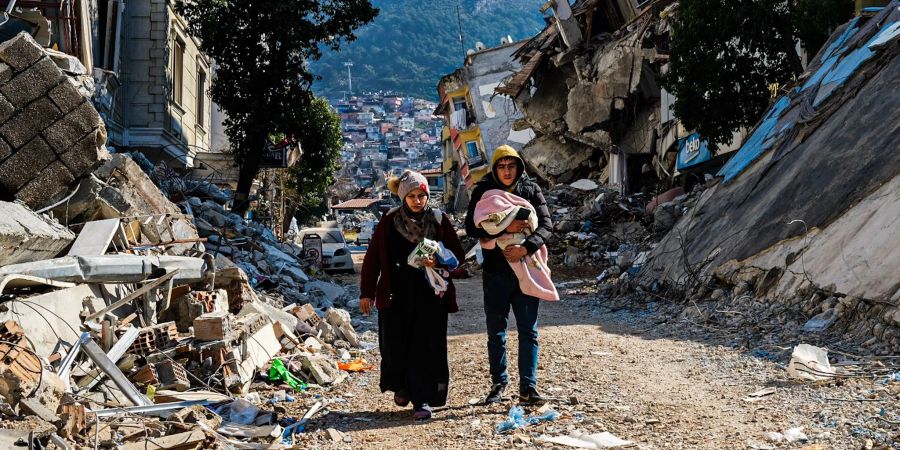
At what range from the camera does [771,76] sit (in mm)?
16641

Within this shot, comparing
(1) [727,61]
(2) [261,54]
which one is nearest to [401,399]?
(1) [727,61]

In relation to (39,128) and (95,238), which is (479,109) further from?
(95,238)

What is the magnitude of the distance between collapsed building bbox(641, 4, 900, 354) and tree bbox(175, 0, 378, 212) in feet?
38.7

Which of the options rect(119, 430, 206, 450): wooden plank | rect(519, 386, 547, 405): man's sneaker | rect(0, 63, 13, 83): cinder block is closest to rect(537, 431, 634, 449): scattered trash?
rect(519, 386, 547, 405): man's sneaker

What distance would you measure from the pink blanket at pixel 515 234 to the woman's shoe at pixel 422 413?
3.18ft

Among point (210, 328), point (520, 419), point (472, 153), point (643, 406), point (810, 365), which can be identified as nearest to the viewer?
point (520, 419)

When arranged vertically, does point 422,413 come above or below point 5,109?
below

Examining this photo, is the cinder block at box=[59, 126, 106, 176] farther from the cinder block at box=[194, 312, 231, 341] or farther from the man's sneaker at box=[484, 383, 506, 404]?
the man's sneaker at box=[484, 383, 506, 404]

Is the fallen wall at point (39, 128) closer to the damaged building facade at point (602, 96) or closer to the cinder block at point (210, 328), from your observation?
the cinder block at point (210, 328)

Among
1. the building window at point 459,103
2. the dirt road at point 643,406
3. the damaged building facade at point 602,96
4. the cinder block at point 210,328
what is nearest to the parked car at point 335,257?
the damaged building facade at point 602,96

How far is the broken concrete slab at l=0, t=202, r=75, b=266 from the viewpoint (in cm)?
641

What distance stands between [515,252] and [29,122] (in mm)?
5497

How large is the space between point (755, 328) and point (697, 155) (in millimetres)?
13739

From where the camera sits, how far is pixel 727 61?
16.5 meters
